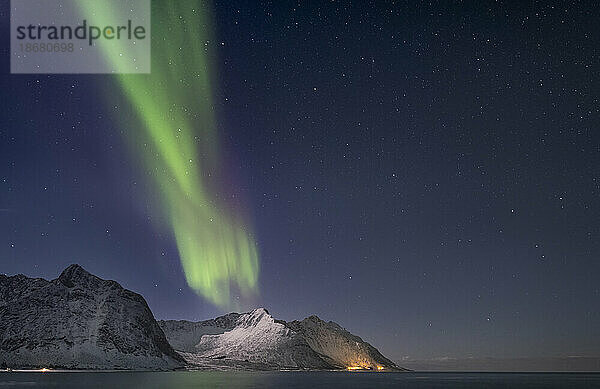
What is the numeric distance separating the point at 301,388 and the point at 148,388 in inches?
1892

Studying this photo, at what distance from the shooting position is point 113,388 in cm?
16312

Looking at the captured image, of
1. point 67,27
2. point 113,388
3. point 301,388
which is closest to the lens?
point 67,27

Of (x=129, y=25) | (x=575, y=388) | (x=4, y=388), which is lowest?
(x=575, y=388)

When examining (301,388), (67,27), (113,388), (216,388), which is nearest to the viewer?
(67,27)

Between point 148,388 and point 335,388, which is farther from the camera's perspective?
point 335,388

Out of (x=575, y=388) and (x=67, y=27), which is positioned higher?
(x=67, y=27)

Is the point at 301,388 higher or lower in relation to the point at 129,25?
lower

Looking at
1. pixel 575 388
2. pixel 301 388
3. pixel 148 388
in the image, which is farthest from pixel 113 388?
pixel 575 388

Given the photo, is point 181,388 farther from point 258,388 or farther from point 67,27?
point 67,27

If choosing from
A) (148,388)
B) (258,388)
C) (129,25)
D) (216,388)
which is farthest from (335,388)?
(129,25)

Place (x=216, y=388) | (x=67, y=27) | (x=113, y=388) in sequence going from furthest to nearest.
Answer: (x=216, y=388), (x=113, y=388), (x=67, y=27)

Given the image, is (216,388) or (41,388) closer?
(41,388)

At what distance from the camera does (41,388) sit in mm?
163875

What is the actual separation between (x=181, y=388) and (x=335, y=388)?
163 ft
